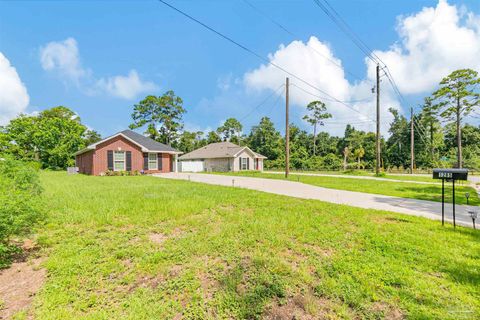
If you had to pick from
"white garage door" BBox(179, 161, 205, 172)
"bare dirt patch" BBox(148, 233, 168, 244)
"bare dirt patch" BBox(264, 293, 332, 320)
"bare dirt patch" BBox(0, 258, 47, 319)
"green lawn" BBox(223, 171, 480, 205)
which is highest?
"white garage door" BBox(179, 161, 205, 172)

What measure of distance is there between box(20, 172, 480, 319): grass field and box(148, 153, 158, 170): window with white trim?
655 inches

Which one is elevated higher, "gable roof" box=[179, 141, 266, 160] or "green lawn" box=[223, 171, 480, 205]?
"gable roof" box=[179, 141, 266, 160]

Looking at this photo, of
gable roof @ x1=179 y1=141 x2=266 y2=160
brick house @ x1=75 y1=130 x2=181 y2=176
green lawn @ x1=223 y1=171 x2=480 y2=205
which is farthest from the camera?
gable roof @ x1=179 y1=141 x2=266 y2=160

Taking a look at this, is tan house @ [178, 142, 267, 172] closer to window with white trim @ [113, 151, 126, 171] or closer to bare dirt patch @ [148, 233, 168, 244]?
window with white trim @ [113, 151, 126, 171]

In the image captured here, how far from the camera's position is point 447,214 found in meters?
6.34

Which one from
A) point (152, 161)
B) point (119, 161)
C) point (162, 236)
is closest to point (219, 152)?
point (152, 161)

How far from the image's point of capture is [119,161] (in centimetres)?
1952

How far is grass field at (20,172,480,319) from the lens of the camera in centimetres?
246

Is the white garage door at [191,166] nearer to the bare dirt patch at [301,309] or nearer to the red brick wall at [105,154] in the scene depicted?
the red brick wall at [105,154]

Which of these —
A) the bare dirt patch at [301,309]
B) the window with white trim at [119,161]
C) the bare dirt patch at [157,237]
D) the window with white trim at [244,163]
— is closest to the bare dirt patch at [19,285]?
the bare dirt patch at [157,237]

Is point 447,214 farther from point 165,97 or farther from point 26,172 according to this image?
point 165,97

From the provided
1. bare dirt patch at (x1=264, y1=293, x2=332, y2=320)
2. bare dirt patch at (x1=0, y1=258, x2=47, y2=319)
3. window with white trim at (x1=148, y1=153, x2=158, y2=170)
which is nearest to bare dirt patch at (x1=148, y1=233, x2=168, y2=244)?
bare dirt patch at (x1=0, y1=258, x2=47, y2=319)

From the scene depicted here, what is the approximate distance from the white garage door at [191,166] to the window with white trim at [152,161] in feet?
25.9

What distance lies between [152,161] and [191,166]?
350 inches
